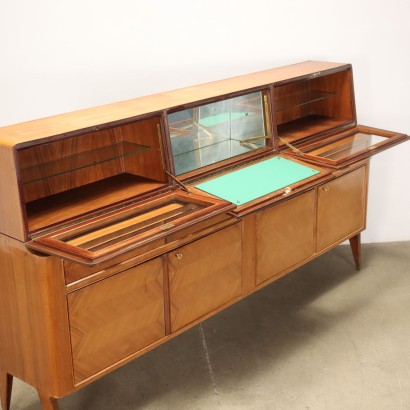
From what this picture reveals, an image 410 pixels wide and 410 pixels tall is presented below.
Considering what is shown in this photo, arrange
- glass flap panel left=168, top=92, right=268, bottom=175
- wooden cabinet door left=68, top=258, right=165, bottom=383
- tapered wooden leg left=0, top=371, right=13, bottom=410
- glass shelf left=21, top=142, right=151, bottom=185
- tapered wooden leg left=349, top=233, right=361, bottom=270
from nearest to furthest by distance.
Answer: wooden cabinet door left=68, top=258, right=165, bottom=383
glass shelf left=21, top=142, right=151, bottom=185
tapered wooden leg left=0, top=371, right=13, bottom=410
glass flap panel left=168, top=92, right=268, bottom=175
tapered wooden leg left=349, top=233, right=361, bottom=270

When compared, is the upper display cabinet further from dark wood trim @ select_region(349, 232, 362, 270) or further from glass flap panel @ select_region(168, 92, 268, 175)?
dark wood trim @ select_region(349, 232, 362, 270)

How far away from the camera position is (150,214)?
9.98ft

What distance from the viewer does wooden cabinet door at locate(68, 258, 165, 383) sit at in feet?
9.35

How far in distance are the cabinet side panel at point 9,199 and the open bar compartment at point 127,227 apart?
9 centimetres

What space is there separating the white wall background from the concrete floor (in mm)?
953

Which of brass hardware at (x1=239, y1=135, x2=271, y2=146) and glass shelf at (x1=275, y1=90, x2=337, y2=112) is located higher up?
glass shelf at (x1=275, y1=90, x2=337, y2=112)

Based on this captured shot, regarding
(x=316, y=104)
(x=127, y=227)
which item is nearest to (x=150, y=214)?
(x=127, y=227)

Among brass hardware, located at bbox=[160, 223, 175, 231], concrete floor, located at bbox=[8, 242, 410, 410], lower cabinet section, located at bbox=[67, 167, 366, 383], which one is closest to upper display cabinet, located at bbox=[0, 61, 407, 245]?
brass hardware, located at bbox=[160, 223, 175, 231]

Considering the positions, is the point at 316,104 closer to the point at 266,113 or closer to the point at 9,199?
the point at 266,113

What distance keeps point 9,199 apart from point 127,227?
17.5 inches

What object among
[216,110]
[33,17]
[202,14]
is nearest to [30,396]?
[216,110]

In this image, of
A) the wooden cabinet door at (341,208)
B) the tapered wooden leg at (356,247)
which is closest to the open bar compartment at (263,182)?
the wooden cabinet door at (341,208)

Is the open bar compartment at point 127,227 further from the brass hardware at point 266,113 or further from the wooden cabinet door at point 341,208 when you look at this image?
the wooden cabinet door at point 341,208

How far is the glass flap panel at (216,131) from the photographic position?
136 inches
